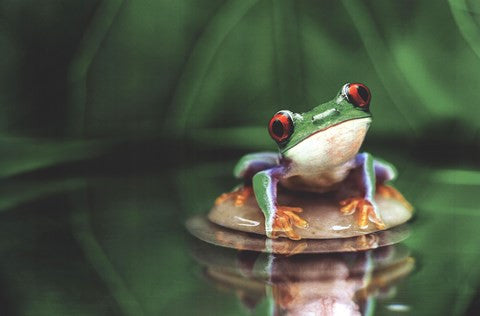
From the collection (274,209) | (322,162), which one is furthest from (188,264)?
(322,162)

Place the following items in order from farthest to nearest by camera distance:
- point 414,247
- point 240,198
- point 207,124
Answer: point 207,124
point 240,198
point 414,247

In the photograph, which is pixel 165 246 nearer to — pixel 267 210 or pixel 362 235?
pixel 267 210

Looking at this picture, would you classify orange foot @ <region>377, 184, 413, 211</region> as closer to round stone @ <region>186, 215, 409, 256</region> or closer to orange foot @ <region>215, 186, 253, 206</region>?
round stone @ <region>186, 215, 409, 256</region>

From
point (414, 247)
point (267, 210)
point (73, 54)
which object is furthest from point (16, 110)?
point (414, 247)

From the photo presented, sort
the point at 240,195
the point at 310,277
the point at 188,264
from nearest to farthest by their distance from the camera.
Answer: the point at 310,277 < the point at 188,264 < the point at 240,195

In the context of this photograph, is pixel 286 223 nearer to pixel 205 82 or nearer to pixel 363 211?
pixel 363 211
